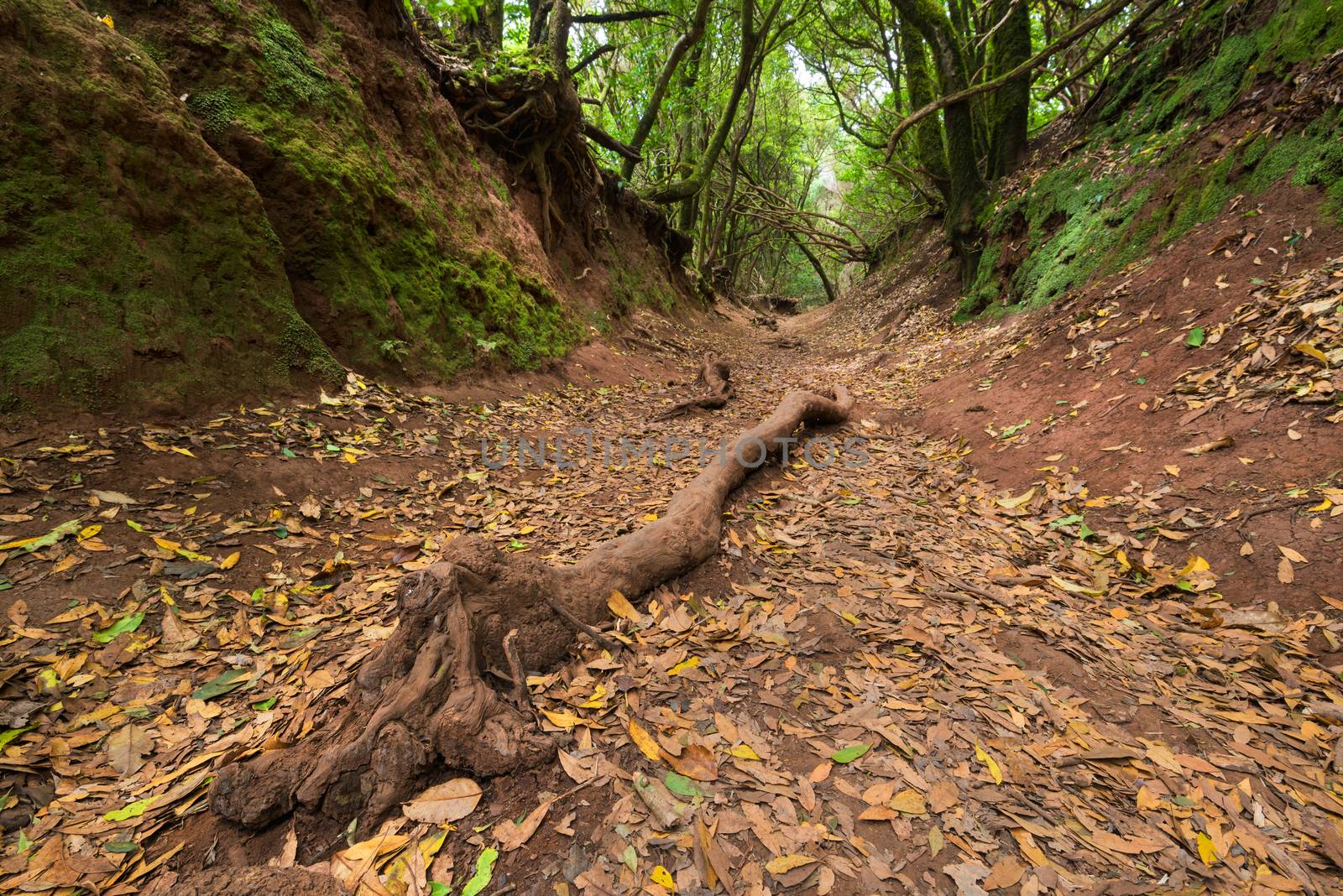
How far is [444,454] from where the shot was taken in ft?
14.8

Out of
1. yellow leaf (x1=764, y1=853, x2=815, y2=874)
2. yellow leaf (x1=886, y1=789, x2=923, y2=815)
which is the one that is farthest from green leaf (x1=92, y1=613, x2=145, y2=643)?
yellow leaf (x1=886, y1=789, x2=923, y2=815)

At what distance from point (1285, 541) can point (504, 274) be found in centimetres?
777

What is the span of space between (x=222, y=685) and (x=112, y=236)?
331cm

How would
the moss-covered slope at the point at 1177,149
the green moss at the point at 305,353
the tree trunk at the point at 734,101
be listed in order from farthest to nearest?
the tree trunk at the point at 734,101, the moss-covered slope at the point at 1177,149, the green moss at the point at 305,353

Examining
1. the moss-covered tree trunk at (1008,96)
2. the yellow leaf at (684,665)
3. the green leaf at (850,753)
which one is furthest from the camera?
the moss-covered tree trunk at (1008,96)

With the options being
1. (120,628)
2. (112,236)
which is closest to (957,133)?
(112,236)

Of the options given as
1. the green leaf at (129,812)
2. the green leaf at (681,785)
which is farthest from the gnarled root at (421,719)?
the green leaf at (681,785)

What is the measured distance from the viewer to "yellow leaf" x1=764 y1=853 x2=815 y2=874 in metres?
1.53

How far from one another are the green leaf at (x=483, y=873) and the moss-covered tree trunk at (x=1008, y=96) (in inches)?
466

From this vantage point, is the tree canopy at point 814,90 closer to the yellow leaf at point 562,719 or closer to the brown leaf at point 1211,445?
the brown leaf at point 1211,445

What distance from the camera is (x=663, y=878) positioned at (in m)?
1.50

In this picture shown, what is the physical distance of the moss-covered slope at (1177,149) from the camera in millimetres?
4379

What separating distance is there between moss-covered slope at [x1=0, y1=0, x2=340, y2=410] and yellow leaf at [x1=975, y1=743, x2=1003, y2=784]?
5084 millimetres

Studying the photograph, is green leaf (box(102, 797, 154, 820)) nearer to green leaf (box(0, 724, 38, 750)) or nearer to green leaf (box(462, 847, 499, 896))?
green leaf (box(0, 724, 38, 750))
